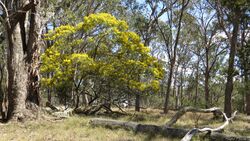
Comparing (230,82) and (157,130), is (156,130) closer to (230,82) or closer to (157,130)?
(157,130)

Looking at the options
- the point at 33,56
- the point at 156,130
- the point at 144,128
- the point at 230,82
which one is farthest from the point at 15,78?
the point at 230,82

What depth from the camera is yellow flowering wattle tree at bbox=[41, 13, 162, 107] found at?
15227mm

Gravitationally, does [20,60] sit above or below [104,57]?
below

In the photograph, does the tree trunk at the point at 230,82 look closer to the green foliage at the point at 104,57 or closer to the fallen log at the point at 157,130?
the green foliage at the point at 104,57

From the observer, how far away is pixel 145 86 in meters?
15.6

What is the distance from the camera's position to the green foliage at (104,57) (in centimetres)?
1521

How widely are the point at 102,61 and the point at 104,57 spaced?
427mm

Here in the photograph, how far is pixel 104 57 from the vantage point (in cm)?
1611

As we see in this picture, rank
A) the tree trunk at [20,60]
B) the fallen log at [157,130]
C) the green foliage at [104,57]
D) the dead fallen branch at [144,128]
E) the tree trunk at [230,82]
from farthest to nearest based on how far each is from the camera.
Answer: the green foliage at [104,57]
the tree trunk at [230,82]
the tree trunk at [20,60]
the dead fallen branch at [144,128]
the fallen log at [157,130]

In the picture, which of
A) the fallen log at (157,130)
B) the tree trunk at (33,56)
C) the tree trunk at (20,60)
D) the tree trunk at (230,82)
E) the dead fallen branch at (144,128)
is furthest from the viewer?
the tree trunk at (230,82)

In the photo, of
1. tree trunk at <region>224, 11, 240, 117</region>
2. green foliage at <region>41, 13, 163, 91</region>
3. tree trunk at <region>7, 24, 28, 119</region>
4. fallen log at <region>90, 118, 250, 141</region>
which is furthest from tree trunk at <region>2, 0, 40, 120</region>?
tree trunk at <region>224, 11, 240, 117</region>

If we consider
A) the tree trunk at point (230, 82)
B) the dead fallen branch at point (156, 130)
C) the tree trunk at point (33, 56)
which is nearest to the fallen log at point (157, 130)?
the dead fallen branch at point (156, 130)

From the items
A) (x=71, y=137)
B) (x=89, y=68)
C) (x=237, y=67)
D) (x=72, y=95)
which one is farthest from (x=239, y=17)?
(x=71, y=137)

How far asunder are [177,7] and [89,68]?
13.3 meters
